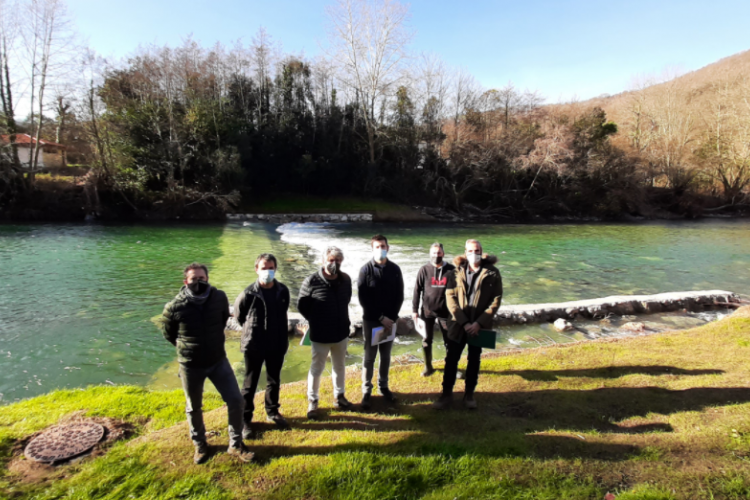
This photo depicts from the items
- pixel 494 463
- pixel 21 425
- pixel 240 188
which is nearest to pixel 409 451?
pixel 494 463

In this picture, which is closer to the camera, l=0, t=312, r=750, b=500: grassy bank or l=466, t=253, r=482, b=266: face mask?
l=0, t=312, r=750, b=500: grassy bank

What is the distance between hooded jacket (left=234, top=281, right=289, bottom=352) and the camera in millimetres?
3719

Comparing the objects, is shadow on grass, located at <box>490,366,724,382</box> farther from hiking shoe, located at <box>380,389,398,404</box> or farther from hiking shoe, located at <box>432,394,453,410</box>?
hiking shoe, located at <box>380,389,398,404</box>

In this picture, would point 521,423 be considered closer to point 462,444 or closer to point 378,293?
point 462,444

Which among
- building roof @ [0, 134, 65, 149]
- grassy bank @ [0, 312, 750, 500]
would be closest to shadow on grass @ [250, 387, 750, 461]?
grassy bank @ [0, 312, 750, 500]

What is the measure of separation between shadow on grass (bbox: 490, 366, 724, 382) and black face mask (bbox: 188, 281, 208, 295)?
3758mm

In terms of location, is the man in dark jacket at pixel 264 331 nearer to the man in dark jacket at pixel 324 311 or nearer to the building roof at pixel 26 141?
the man in dark jacket at pixel 324 311

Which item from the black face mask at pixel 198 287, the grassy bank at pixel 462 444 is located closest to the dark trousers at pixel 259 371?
the grassy bank at pixel 462 444

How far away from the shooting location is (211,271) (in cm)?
1244

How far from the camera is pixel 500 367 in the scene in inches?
211

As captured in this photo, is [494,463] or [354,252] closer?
[494,463]

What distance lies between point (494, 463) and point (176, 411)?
3.36 m

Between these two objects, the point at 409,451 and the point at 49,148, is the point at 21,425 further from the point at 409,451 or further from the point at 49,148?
the point at 49,148

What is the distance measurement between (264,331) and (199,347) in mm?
632
